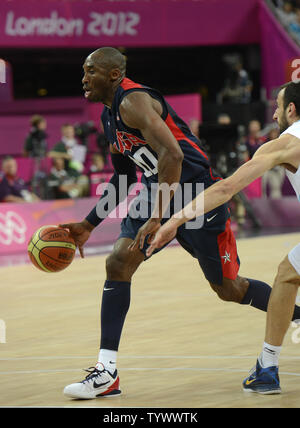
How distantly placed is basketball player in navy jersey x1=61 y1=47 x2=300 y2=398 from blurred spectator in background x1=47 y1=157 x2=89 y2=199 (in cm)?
942

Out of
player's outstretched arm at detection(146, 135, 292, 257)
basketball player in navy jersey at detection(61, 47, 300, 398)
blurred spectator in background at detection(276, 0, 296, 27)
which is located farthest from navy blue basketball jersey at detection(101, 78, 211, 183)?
blurred spectator in background at detection(276, 0, 296, 27)

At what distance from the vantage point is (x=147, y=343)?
629 cm

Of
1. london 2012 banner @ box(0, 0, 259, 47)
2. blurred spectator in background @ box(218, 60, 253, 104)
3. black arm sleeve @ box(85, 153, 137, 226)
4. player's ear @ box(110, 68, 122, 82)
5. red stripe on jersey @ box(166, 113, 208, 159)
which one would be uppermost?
london 2012 banner @ box(0, 0, 259, 47)

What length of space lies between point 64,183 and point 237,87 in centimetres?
859

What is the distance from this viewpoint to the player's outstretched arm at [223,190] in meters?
4.05

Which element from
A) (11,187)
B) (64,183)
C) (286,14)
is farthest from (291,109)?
(286,14)

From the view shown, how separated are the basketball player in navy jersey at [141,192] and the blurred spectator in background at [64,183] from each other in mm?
9420

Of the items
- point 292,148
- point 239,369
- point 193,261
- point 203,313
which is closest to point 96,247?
point 193,261

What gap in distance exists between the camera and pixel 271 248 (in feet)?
40.3

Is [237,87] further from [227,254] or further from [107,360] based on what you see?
[107,360]

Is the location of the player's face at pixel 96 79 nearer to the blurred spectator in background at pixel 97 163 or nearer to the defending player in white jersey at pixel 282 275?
the defending player in white jersey at pixel 282 275

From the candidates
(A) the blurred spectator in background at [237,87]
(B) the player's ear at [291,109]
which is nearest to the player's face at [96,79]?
(B) the player's ear at [291,109]

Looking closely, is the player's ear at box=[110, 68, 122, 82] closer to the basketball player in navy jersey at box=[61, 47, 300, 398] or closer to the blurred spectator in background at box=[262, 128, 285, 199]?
the basketball player in navy jersey at box=[61, 47, 300, 398]

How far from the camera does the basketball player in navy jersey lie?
467cm
